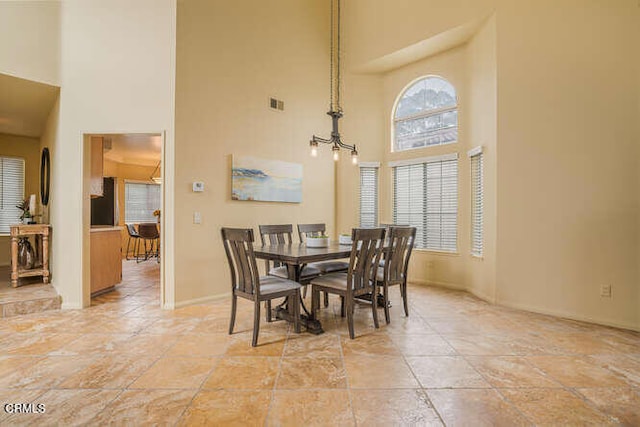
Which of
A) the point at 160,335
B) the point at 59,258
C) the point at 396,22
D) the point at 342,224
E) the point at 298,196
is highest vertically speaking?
the point at 396,22

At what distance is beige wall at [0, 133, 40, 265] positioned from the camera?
5.94m

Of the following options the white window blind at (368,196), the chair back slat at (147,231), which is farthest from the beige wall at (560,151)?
the chair back slat at (147,231)

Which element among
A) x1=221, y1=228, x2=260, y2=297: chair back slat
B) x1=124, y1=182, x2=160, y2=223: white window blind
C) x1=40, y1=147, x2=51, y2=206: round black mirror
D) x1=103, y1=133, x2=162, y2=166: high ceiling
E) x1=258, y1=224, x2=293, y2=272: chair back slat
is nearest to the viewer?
x1=221, y1=228, x2=260, y2=297: chair back slat

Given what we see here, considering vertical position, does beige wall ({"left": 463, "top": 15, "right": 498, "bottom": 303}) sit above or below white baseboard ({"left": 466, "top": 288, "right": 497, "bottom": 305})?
above

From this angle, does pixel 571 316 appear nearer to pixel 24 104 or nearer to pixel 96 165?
pixel 96 165

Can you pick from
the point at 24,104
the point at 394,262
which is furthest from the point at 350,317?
the point at 24,104

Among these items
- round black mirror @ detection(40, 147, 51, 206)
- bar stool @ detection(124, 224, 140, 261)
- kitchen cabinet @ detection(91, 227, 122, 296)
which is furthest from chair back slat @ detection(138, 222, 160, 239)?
kitchen cabinet @ detection(91, 227, 122, 296)

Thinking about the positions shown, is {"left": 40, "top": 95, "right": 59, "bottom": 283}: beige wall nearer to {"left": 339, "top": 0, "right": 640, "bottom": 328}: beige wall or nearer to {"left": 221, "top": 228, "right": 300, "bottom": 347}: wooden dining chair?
{"left": 221, "top": 228, "right": 300, "bottom": 347}: wooden dining chair

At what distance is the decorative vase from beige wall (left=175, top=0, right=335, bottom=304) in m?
2.65

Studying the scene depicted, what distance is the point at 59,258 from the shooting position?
387 cm

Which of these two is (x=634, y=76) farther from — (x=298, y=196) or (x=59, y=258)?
(x=59, y=258)

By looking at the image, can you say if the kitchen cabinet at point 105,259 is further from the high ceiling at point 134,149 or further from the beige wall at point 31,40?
the beige wall at point 31,40

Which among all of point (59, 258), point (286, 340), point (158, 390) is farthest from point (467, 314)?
point (59, 258)

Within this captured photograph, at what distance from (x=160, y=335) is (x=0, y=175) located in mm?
5604
